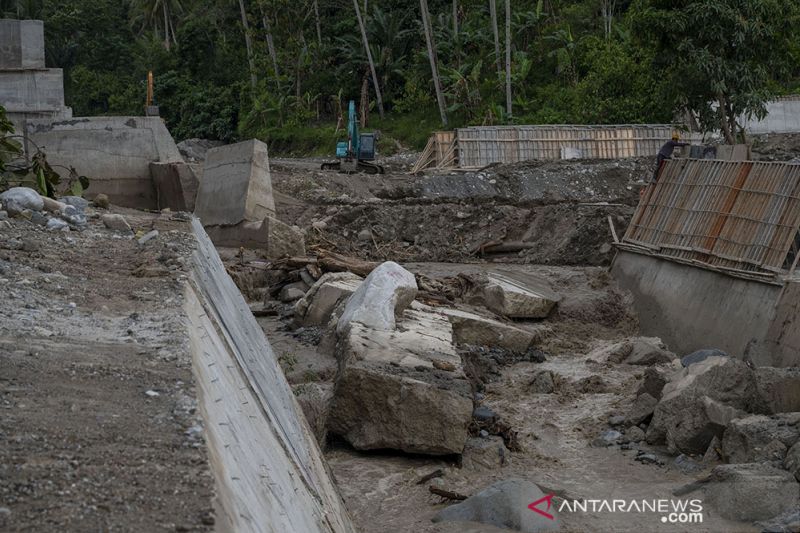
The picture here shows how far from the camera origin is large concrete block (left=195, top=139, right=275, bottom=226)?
1872 centimetres

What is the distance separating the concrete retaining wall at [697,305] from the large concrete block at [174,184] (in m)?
8.41

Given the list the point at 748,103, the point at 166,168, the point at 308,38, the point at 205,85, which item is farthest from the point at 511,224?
the point at 205,85

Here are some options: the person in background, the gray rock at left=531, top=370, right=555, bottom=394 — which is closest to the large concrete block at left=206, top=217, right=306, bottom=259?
the person in background

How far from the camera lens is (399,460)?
9.11 meters

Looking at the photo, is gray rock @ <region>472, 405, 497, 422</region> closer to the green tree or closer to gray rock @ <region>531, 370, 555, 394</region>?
gray rock @ <region>531, 370, 555, 394</region>

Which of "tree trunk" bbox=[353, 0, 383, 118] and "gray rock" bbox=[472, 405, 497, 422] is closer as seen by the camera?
"gray rock" bbox=[472, 405, 497, 422]

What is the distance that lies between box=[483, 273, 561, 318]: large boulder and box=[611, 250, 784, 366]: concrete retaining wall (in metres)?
1.33

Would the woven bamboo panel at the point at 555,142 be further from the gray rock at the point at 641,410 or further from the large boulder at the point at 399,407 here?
the large boulder at the point at 399,407

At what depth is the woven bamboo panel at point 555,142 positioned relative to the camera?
92.4ft

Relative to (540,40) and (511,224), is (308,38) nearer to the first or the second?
(540,40)

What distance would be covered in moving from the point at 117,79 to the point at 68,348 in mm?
54042

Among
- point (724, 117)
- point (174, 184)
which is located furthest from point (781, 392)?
point (174, 184)

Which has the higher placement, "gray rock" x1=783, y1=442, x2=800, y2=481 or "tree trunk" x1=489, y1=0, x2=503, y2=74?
"tree trunk" x1=489, y1=0, x2=503, y2=74

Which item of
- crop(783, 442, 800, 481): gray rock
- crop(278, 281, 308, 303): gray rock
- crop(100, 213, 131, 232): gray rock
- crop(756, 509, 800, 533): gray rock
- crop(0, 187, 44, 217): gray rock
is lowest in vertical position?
crop(278, 281, 308, 303): gray rock
